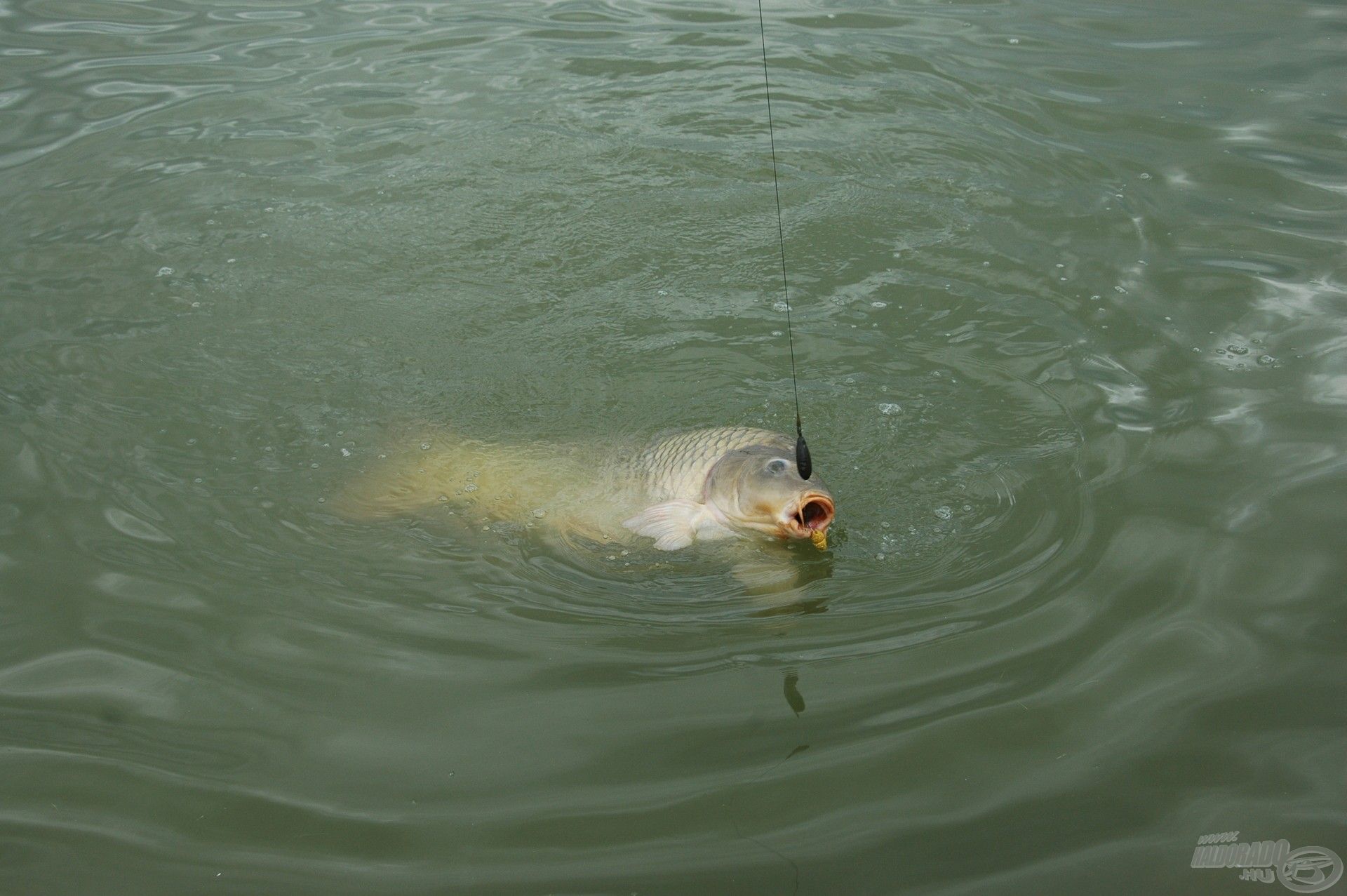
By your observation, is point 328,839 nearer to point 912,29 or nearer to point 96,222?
point 96,222

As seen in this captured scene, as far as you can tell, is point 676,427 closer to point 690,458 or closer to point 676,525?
point 690,458

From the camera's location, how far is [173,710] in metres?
3.64

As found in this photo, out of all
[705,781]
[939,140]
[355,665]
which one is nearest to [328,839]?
[355,665]

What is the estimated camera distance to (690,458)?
462 centimetres

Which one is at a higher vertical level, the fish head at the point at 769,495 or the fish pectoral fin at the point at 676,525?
the fish head at the point at 769,495

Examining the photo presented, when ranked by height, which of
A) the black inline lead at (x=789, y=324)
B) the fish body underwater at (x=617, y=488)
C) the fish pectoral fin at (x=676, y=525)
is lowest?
the fish pectoral fin at (x=676, y=525)

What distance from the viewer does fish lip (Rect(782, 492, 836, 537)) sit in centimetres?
404

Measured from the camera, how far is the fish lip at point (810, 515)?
4.04 metres

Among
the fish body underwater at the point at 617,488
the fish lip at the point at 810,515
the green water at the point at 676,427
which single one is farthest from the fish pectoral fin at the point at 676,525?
the fish lip at the point at 810,515

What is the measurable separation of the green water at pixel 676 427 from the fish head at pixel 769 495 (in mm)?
194

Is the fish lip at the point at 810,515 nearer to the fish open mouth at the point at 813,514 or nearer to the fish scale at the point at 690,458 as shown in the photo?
the fish open mouth at the point at 813,514

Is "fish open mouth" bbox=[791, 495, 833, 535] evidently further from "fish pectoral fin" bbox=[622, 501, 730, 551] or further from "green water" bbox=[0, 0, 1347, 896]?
"fish pectoral fin" bbox=[622, 501, 730, 551]

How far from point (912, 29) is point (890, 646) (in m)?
6.28

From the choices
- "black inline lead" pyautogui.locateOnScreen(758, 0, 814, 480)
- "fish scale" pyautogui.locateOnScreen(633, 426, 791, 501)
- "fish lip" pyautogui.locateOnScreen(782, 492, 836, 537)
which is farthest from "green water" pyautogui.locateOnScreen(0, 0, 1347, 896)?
"fish scale" pyautogui.locateOnScreen(633, 426, 791, 501)
